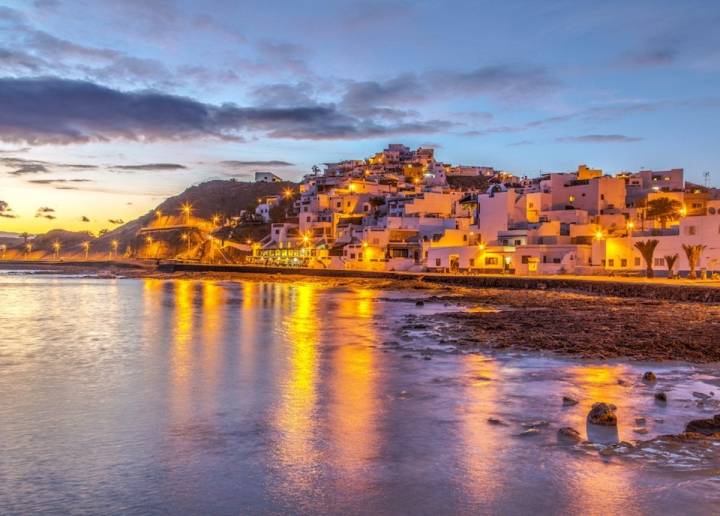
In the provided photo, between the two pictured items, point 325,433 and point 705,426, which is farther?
point 325,433

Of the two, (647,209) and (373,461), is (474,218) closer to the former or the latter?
(647,209)

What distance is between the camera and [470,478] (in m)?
8.80

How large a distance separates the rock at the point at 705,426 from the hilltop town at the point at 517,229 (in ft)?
128

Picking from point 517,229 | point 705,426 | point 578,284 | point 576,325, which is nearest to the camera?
point 705,426

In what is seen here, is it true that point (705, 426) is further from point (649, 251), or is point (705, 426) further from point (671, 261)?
point (671, 261)

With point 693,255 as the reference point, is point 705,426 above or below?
below

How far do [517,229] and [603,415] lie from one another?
53368mm

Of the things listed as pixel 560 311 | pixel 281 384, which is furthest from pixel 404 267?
pixel 281 384

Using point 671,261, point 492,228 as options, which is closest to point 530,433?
point 671,261

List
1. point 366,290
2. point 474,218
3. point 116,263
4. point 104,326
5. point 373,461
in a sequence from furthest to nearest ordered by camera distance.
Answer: point 116,263, point 474,218, point 366,290, point 104,326, point 373,461

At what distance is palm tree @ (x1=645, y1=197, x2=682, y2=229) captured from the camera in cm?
6341

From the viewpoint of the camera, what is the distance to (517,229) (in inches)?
2473

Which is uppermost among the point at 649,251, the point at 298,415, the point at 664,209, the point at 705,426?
the point at 664,209

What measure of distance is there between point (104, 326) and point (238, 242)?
8265 cm
